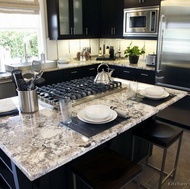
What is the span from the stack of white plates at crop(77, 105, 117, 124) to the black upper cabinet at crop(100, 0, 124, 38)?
2992mm

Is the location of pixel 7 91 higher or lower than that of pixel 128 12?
lower

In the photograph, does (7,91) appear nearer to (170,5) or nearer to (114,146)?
(114,146)

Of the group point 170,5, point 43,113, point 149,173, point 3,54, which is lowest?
point 149,173

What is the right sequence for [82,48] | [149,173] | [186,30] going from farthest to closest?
[82,48]
[186,30]
[149,173]

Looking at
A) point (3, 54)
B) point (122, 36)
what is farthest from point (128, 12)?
point (3, 54)

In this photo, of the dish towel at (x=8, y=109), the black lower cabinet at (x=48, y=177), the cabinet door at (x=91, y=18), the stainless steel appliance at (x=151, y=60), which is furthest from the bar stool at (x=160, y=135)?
the cabinet door at (x=91, y=18)

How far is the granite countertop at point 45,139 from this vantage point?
0.98m

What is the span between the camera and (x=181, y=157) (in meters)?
2.56

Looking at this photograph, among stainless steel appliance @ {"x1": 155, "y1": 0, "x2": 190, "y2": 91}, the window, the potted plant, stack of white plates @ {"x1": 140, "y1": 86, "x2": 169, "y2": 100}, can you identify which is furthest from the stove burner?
the window

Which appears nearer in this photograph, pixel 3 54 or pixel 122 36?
pixel 3 54

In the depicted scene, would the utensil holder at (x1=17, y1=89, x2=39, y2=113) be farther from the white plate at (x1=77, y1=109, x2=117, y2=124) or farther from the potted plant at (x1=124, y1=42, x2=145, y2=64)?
the potted plant at (x1=124, y1=42, x2=145, y2=64)

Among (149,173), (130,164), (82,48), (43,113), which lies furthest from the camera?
(82,48)

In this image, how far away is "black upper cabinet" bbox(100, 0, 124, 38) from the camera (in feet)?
13.2

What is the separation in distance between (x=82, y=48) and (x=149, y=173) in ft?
10.3
